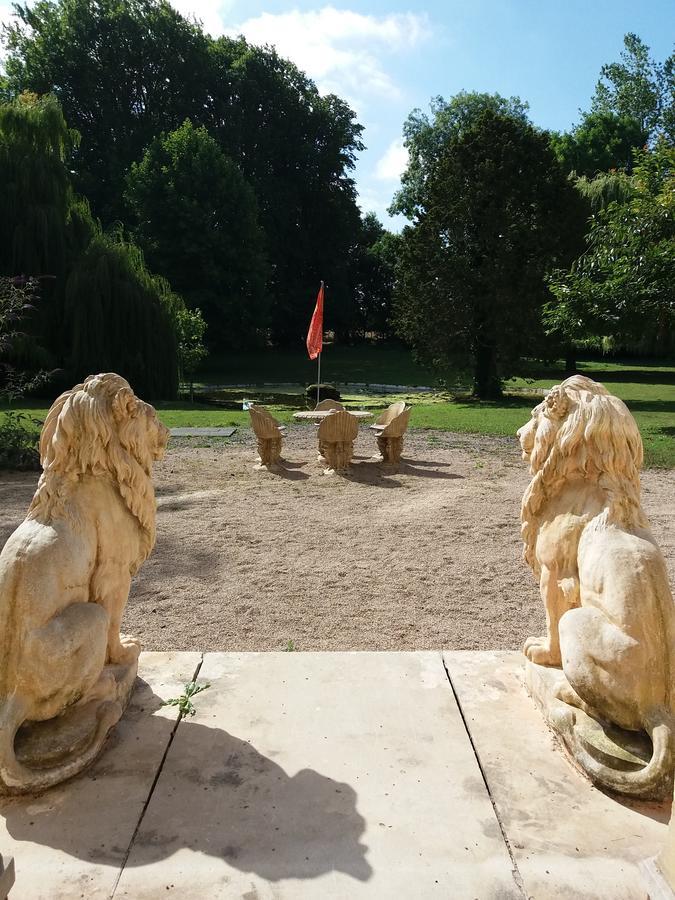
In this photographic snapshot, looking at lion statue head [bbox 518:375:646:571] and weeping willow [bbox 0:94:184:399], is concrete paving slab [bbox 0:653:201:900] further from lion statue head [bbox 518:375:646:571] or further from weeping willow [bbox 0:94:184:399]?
weeping willow [bbox 0:94:184:399]

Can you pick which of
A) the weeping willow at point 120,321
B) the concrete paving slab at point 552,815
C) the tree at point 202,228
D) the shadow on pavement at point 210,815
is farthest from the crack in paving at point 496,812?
the tree at point 202,228

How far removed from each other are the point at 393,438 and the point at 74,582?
8433mm

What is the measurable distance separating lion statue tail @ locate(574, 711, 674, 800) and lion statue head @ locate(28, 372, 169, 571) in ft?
7.17

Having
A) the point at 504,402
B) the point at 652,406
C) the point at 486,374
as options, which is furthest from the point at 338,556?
the point at 486,374

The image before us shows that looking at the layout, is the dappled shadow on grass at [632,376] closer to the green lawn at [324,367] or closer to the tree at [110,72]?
the green lawn at [324,367]

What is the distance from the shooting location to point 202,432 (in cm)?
1474

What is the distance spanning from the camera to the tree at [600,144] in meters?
40.3

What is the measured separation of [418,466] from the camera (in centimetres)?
1110

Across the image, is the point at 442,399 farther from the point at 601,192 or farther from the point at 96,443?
the point at 96,443

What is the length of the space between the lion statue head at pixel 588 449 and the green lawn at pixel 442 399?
9.23 meters

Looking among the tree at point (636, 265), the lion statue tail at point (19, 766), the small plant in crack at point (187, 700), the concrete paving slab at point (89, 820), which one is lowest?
the small plant in crack at point (187, 700)

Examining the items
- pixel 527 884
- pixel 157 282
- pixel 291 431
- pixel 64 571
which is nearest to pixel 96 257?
pixel 157 282

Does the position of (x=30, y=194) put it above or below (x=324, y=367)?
above


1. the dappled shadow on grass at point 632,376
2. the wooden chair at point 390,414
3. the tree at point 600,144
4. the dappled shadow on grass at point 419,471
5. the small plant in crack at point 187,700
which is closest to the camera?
the small plant in crack at point 187,700
